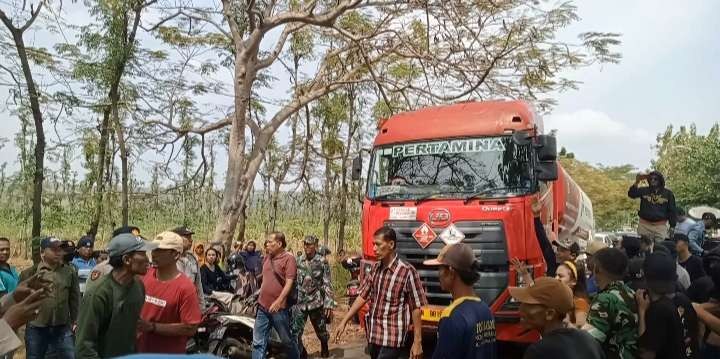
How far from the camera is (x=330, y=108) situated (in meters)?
18.6

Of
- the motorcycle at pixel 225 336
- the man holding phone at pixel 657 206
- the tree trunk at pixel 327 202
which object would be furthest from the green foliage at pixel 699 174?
the motorcycle at pixel 225 336

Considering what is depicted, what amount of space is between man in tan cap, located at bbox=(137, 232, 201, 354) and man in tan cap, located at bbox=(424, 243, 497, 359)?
1.60 meters

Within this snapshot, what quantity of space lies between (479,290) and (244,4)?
269 inches

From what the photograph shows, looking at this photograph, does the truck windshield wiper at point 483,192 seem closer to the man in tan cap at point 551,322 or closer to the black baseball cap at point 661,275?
the black baseball cap at point 661,275

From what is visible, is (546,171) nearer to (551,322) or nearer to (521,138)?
(521,138)

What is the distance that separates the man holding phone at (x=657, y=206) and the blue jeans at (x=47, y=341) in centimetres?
675

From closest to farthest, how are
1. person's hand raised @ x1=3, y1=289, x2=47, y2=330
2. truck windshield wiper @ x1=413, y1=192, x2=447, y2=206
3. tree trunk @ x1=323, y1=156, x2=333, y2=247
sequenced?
person's hand raised @ x1=3, y1=289, x2=47, y2=330, truck windshield wiper @ x1=413, y1=192, x2=447, y2=206, tree trunk @ x1=323, y1=156, x2=333, y2=247

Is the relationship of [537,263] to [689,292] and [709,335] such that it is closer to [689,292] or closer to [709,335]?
[689,292]

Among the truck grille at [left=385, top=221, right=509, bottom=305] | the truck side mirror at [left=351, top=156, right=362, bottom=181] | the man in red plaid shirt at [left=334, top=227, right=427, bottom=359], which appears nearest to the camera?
the man in red plaid shirt at [left=334, top=227, right=427, bottom=359]

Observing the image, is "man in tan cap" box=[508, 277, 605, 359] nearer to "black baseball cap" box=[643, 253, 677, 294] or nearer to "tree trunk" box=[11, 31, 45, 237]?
"black baseball cap" box=[643, 253, 677, 294]

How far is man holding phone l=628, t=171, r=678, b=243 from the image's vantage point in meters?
7.80

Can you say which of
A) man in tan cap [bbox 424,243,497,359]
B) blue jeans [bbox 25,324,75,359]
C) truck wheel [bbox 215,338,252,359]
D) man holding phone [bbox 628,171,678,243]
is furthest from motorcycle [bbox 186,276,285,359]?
man holding phone [bbox 628,171,678,243]

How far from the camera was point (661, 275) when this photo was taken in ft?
11.1

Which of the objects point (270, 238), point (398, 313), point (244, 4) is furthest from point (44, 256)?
point (244, 4)
